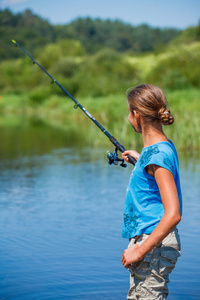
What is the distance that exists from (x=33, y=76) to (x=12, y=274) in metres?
47.1

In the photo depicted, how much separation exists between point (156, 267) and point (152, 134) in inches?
22.2

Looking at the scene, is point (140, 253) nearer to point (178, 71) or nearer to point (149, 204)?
point (149, 204)

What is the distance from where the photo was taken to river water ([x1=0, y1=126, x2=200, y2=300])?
4102 millimetres

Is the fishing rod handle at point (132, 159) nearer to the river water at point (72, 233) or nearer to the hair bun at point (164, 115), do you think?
the hair bun at point (164, 115)

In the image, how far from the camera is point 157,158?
7.29ft

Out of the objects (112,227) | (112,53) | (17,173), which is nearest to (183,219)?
(112,227)

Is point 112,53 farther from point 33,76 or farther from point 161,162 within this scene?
point 161,162

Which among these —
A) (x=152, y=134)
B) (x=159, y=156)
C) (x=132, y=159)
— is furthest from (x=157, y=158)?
(x=132, y=159)

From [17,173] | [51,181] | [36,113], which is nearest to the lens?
[51,181]

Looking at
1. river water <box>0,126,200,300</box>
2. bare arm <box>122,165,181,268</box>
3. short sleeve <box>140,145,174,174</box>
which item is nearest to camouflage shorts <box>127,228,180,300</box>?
bare arm <box>122,165,181,268</box>

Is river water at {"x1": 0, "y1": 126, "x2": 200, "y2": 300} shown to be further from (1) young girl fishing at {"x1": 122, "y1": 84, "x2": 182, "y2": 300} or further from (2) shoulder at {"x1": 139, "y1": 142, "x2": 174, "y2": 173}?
(2) shoulder at {"x1": 139, "y1": 142, "x2": 174, "y2": 173}

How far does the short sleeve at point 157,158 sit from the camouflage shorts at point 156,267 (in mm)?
318

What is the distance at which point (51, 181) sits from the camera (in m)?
9.03

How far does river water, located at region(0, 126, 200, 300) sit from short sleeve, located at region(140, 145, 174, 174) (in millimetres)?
1874
